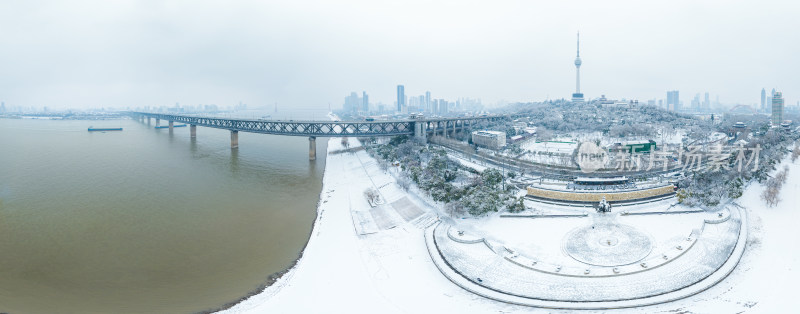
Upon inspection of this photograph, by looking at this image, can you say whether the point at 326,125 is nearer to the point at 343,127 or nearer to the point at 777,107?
the point at 343,127

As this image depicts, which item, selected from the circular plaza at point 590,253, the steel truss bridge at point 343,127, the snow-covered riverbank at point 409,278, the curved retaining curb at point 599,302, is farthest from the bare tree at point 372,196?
the steel truss bridge at point 343,127

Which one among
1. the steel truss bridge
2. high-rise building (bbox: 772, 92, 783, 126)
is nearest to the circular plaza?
the steel truss bridge

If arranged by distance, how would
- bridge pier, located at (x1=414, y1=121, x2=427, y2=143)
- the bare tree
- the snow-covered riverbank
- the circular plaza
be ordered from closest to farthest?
the snow-covered riverbank, the circular plaza, the bare tree, bridge pier, located at (x1=414, y1=121, x2=427, y2=143)

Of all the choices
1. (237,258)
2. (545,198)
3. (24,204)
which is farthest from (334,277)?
(24,204)

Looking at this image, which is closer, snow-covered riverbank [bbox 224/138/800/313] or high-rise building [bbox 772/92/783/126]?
snow-covered riverbank [bbox 224/138/800/313]

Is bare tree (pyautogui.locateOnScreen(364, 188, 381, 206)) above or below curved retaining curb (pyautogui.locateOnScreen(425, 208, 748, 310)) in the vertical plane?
above

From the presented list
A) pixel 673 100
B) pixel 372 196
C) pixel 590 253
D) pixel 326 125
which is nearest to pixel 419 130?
pixel 326 125

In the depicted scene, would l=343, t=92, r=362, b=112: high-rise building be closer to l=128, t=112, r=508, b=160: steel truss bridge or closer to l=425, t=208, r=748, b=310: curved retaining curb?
l=128, t=112, r=508, b=160: steel truss bridge

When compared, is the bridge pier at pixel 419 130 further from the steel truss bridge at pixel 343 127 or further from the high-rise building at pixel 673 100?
the high-rise building at pixel 673 100

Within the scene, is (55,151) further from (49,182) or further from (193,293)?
(193,293)
